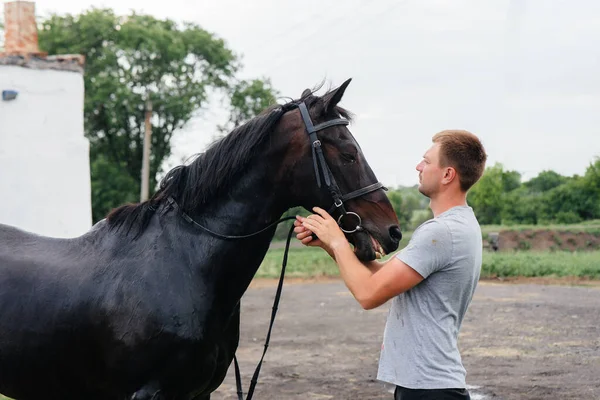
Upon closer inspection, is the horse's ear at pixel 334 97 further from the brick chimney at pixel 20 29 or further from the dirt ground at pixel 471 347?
the brick chimney at pixel 20 29

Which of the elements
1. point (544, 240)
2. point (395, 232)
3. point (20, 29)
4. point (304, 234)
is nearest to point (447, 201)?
point (395, 232)

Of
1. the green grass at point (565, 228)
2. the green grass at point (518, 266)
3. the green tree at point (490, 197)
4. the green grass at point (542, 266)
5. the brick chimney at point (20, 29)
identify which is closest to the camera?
the brick chimney at point (20, 29)

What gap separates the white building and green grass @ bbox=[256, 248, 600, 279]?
10278 mm

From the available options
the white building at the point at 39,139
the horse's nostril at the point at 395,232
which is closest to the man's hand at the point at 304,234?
the horse's nostril at the point at 395,232

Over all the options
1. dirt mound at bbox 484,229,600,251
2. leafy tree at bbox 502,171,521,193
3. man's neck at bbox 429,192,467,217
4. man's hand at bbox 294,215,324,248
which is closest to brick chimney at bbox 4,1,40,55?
man's hand at bbox 294,215,324,248

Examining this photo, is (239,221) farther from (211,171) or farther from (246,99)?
(246,99)

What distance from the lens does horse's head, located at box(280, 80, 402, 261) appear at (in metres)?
2.79

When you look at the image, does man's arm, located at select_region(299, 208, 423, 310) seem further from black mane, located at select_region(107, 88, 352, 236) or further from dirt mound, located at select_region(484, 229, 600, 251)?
dirt mound, located at select_region(484, 229, 600, 251)

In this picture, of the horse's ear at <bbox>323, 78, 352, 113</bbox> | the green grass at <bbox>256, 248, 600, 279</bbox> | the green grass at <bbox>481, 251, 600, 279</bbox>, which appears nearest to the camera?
the horse's ear at <bbox>323, 78, 352, 113</bbox>

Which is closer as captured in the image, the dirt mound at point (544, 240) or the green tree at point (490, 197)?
the dirt mound at point (544, 240)

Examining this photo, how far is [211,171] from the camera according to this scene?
3.05 meters

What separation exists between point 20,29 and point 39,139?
1860 mm

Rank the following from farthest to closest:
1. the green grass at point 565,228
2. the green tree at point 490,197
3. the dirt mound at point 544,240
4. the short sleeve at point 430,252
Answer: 1. the green tree at point 490,197
2. the green grass at point 565,228
3. the dirt mound at point 544,240
4. the short sleeve at point 430,252

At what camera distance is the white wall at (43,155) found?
31.8 feet
